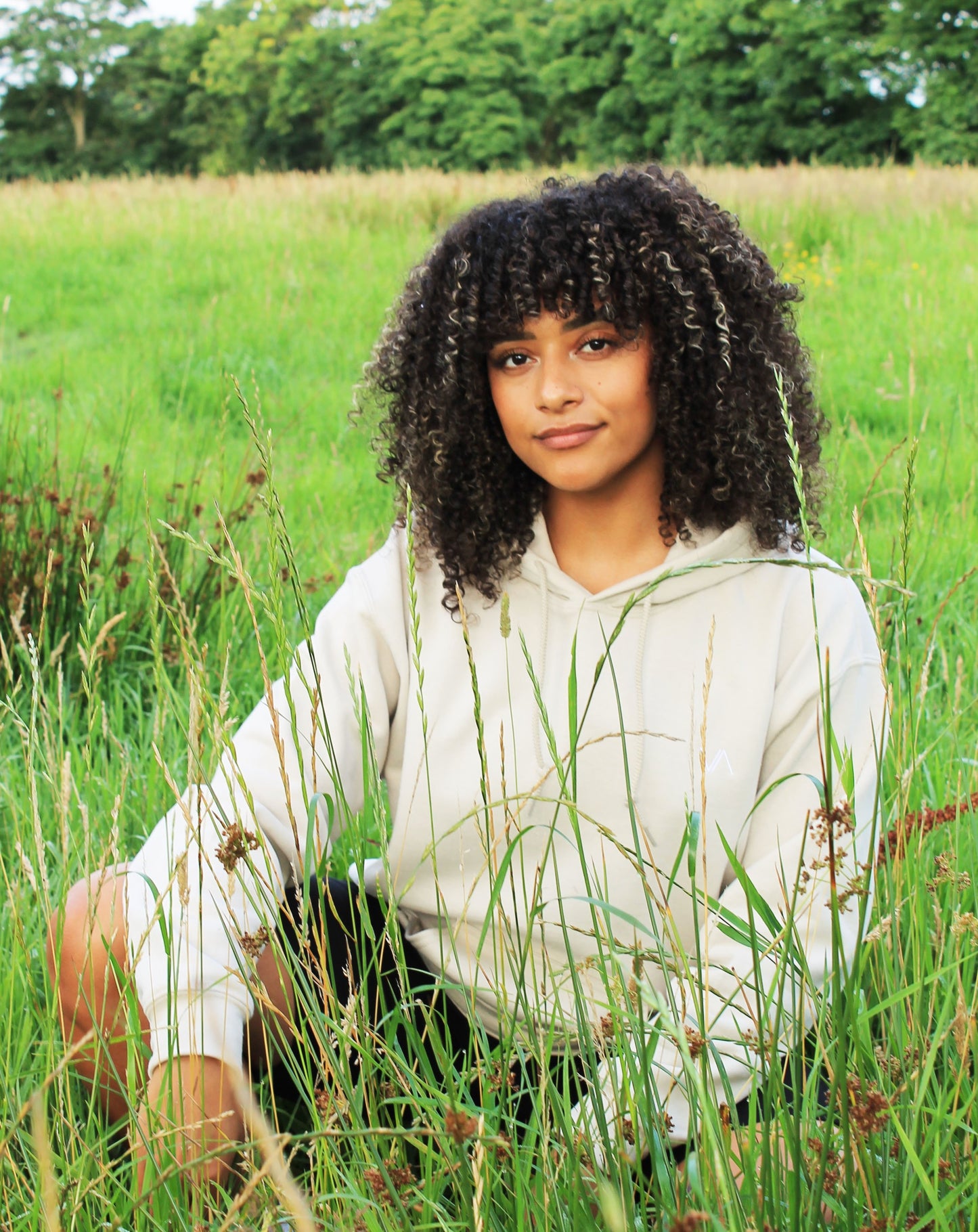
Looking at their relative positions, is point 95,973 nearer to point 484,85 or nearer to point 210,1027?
point 210,1027

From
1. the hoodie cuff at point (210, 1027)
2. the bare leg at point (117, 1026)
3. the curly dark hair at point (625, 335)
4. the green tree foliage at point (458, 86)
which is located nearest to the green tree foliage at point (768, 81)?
the green tree foliage at point (458, 86)

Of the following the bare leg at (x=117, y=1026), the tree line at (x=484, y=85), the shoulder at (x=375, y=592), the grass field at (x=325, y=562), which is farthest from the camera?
the tree line at (x=484, y=85)

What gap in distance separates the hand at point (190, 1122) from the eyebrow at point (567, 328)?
112 cm

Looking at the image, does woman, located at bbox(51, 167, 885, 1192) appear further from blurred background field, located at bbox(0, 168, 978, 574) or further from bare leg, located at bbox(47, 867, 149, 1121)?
blurred background field, located at bbox(0, 168, 978, 574)

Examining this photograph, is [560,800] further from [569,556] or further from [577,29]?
[577,29]

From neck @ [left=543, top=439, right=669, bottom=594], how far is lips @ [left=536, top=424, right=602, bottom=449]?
5.8 inches

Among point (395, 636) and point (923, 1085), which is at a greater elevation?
point (395, 636)

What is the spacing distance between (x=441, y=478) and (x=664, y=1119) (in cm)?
120

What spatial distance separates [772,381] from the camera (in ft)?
6.19

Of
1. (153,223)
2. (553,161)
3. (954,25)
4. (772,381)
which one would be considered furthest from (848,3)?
(772,381)

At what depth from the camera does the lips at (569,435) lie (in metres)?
1.73

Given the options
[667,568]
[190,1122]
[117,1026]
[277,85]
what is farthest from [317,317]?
[277,85]

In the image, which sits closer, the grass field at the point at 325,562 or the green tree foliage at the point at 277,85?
the grass field at the point at 325,562

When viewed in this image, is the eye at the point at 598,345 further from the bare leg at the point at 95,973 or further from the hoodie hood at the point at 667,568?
the bare leg at the point at 95,973
